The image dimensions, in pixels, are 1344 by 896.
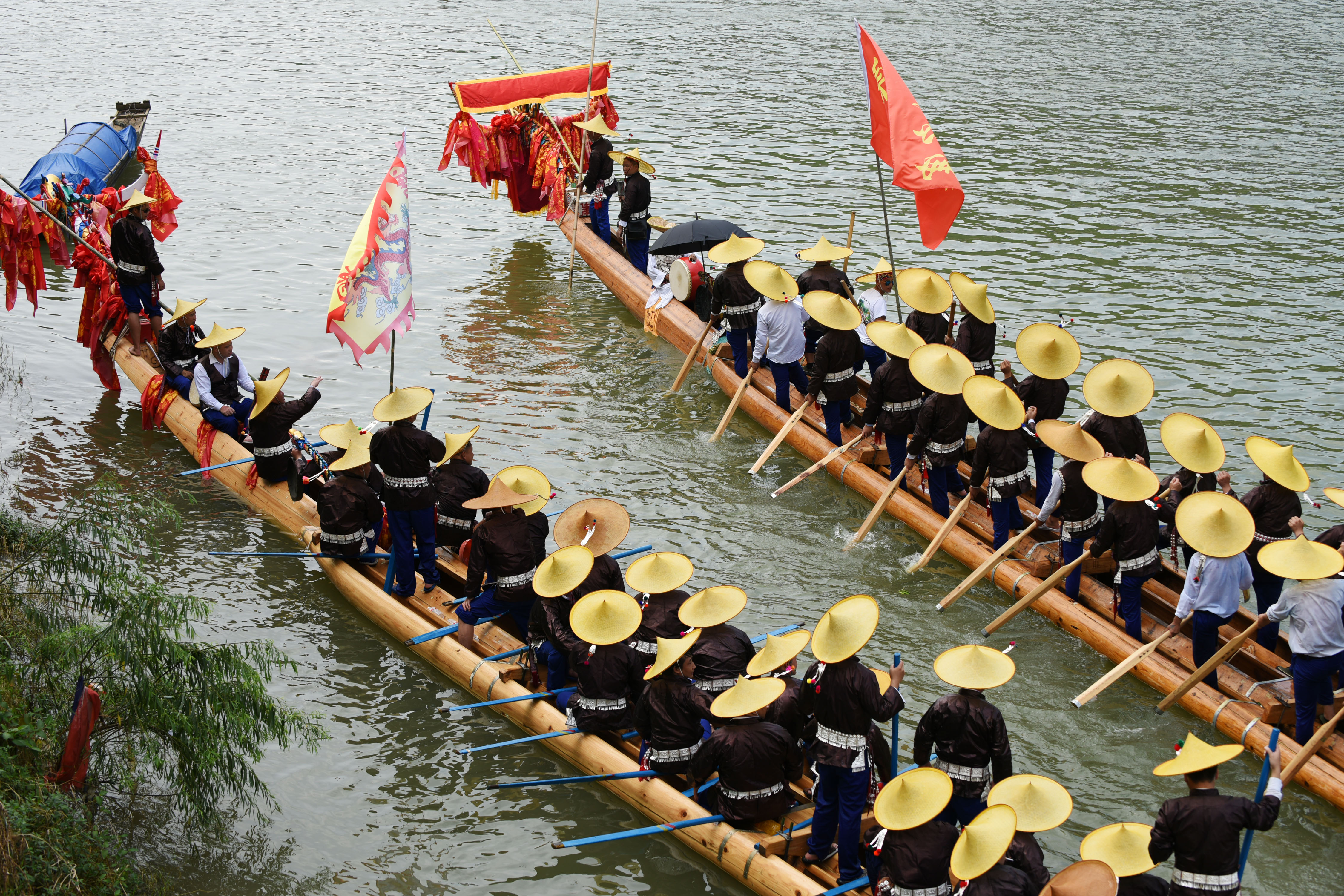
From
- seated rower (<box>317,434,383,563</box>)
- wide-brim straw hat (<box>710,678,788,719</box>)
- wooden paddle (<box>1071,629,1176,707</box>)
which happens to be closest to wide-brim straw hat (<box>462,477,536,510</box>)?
seated rower (<box>317,434,383,563</box>)

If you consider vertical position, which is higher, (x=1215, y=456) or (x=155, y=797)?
(x=1215, y=456)

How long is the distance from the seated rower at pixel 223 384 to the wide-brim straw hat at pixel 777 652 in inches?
283

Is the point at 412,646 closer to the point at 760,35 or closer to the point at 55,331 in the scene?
the point at 55,331

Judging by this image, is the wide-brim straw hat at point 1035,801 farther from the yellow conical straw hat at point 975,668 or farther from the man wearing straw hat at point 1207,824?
the yellow conical straw hat at point 975,668

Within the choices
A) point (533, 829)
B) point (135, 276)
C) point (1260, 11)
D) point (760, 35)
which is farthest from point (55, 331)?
point (1260, 11)

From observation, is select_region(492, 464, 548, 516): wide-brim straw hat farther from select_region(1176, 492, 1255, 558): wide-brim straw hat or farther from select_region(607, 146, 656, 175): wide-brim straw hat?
select_region(607, 146, 656, 175): wide-brim straw hat

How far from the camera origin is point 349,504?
33.0ft

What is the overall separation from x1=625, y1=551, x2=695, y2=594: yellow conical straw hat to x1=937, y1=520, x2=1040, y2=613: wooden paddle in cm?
308

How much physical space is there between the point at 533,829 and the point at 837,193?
16.0 metres

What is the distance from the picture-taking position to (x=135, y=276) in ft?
43.5

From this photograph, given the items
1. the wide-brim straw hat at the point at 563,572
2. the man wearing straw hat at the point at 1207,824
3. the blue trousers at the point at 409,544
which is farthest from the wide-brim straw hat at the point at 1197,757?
the blue trousers at the point at 409,544

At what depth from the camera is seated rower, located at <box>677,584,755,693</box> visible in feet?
24.7

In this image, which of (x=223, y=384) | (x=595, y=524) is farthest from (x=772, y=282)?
(x=223, y=384)

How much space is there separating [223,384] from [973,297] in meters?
7.97
